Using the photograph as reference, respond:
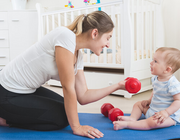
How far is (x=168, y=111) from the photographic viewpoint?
3.33 feet

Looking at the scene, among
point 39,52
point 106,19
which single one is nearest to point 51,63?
point 39,52

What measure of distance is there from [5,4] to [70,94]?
3.30 m

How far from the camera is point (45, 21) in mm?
2723

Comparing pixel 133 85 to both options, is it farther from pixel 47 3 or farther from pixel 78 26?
pixel 47 3

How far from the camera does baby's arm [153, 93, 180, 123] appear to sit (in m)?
1.00

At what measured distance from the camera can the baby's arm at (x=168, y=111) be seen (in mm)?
1003

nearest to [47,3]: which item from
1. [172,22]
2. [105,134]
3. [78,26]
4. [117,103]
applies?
[172,22]

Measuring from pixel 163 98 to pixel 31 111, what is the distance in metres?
0.68

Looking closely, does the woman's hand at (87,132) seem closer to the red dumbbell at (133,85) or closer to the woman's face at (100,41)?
the red dumbbell at (133,85)

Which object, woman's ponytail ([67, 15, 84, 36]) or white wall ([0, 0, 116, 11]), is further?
white wall ([0, 0, 116, 11])

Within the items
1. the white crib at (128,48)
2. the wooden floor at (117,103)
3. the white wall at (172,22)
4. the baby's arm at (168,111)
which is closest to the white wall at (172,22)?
the white wall at (172,22)

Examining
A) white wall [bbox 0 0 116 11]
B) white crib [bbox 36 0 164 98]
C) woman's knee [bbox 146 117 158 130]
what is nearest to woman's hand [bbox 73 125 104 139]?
woman's knee [bbox 146 117 158 130]

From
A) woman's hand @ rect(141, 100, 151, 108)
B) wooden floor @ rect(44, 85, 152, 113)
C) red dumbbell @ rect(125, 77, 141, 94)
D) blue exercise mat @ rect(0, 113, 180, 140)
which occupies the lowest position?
wooden floor @ rect(44, 85, 152, 113)

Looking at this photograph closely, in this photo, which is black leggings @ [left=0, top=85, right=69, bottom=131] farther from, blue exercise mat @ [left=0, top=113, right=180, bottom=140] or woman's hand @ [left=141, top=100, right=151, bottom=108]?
woman's hand @ [left=141, top=100, right=151, bottom=108]
